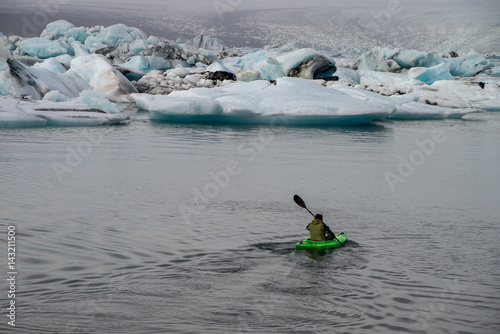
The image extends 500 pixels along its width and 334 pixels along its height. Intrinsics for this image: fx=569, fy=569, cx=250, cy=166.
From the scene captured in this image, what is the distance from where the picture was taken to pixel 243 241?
5504 mm

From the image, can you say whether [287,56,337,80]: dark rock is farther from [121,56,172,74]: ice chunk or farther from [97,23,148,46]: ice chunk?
[97,23,148,46]: ice chunk

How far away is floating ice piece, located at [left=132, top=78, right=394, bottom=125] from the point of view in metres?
16.1

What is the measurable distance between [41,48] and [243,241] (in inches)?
1466

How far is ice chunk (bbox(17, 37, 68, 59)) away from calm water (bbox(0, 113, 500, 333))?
29343 mm

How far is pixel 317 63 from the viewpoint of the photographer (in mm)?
26016

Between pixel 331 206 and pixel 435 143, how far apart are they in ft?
26.4

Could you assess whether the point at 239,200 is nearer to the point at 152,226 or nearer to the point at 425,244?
the point at 152,226

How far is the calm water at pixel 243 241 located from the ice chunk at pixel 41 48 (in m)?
29.3

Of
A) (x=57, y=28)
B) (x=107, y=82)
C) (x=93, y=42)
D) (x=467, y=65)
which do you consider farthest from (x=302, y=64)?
(x=57, y=28)

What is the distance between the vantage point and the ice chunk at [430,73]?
29297 mm

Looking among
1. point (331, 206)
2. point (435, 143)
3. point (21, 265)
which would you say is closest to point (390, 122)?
point (435, 143)

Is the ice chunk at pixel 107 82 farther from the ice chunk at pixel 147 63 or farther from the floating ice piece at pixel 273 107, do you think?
the ice chunk at pixel 147 63

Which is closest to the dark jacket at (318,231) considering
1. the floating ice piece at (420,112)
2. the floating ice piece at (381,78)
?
the floating ice piece at (420,112)

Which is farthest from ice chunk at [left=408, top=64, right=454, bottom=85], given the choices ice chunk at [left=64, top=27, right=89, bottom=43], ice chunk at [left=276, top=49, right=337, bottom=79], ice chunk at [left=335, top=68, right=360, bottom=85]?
ice chunk at [left=64, top=27, right=89, bottom=43]
